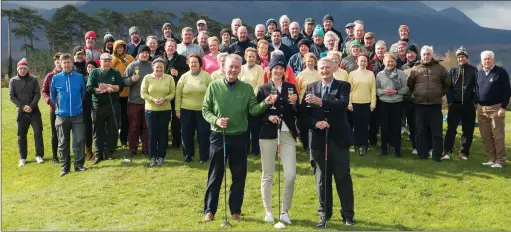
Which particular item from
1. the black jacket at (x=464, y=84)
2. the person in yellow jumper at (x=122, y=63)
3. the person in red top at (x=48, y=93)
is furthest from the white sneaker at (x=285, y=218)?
the person in red top at (x=48, y=93)

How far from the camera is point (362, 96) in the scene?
34.6 ft

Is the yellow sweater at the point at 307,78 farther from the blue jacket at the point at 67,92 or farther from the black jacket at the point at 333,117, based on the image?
the blue jacket at the point at 67,92

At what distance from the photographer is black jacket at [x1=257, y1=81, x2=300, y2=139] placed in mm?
6922

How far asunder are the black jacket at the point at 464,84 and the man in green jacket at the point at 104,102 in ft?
24.0

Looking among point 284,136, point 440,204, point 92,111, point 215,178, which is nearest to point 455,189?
point 440,204

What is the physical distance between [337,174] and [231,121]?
5.51ft

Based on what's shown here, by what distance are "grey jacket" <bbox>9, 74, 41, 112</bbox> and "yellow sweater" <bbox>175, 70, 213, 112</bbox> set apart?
12.4 ft

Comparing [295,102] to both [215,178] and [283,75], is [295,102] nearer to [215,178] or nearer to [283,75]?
[283,75]

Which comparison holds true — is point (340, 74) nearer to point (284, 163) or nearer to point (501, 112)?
point (501, 112)

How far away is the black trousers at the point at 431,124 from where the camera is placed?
10594 millimetres

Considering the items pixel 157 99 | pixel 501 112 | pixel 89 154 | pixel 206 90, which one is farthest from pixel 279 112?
pixel 89 154

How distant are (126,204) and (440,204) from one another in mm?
5239

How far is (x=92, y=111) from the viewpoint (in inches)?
434

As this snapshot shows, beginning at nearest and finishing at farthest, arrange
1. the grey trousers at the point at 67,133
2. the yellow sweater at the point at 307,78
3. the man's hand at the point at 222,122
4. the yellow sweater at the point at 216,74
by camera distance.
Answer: the man's hand at the point at 222,122
the yellow sweater at the point at 307,78
the yellow sweater at the point at 216,74
the grey trousers at the point at 67,133
